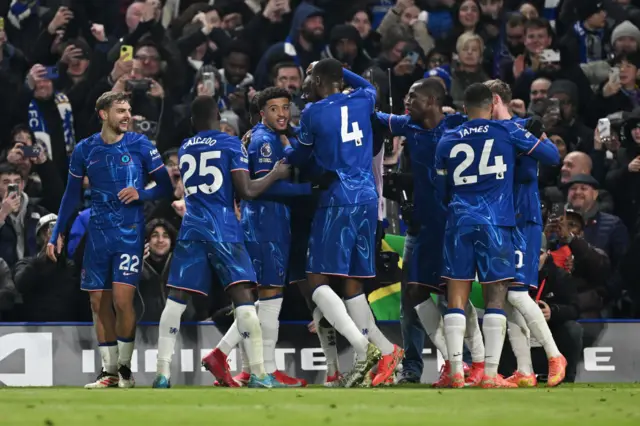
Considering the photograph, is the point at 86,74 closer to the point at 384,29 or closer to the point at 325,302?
the point at 384,29

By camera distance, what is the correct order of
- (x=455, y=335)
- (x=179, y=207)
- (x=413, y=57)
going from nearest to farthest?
(x=455, y=335), (x=179, y=207), (x=413, y=57)

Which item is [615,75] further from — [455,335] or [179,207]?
[455,335]

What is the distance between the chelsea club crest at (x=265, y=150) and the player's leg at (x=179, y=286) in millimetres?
991

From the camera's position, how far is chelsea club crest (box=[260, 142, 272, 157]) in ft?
35.6

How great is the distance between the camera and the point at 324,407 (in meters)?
7.67

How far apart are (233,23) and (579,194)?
18.3 feet

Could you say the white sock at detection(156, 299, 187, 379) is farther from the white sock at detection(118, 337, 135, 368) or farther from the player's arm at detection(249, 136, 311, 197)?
the player's arm at detection(249, 136, 311, 197)

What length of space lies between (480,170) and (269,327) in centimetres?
217

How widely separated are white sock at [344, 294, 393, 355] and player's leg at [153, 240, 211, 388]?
44.2 inches

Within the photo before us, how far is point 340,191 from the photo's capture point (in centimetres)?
1041

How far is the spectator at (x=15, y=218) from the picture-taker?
14.1 meters

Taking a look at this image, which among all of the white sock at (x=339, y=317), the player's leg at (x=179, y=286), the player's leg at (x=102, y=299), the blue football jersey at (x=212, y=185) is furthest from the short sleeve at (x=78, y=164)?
the white sock at (x=339, y=317)

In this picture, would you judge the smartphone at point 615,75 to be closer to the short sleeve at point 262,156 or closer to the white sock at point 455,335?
the short sleeve at point 262,156

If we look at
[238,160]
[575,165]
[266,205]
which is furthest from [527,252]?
[575,165]
